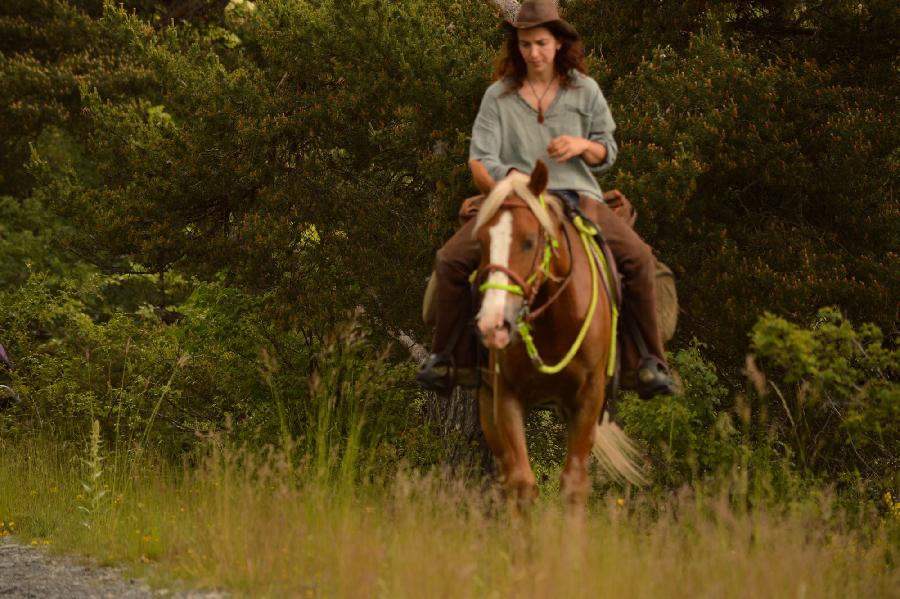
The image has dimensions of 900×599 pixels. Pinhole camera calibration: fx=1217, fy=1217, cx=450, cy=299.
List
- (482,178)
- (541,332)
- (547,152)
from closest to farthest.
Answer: (541,332)
(482,178)
(547,152)

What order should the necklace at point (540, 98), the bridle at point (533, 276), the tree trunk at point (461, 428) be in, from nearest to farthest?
the bridle at point (533, 276) → the necklace at point (540, 98) → the tree trunk at point (461, 428)

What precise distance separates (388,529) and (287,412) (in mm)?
5457

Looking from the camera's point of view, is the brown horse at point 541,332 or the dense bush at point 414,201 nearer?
the brown horse at point 541,332

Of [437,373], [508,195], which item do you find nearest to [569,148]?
[508,195]

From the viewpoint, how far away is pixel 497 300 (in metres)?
5.72

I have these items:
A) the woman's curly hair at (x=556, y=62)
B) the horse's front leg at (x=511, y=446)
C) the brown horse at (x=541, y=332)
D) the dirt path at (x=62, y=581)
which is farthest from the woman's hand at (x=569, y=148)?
the dirt path at (x=62, y=581)

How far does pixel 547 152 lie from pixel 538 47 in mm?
617

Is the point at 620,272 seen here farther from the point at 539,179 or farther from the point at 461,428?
the point at 461,428

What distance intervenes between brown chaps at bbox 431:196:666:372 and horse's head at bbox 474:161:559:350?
0.63 m

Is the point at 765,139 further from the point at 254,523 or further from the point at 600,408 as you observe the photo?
the point at 254,523

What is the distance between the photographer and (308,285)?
12195 mm

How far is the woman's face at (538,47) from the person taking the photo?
6.88m

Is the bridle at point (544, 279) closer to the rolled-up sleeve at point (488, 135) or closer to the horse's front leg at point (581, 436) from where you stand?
the horse's front leg at point (581, 436)

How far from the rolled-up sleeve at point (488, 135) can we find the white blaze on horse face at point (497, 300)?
0.99m
